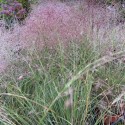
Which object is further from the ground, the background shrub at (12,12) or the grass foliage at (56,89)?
the grass foliage at (56,89)

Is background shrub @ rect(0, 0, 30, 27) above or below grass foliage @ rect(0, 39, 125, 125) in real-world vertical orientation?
below

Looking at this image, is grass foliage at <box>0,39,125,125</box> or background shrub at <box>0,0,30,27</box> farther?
background shrub at <box>0,0,30,27</box>

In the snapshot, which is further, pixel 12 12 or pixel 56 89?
pixel 12 12

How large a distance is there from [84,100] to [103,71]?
0.56m

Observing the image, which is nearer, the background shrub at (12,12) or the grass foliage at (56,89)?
the grass foliage at (56,89)

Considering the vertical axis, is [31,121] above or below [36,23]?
below

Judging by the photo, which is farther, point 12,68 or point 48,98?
point 12,68

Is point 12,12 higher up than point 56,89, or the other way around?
point 56,89

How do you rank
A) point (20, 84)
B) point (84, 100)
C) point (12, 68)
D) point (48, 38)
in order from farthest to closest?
point (48, 38) < point (12, 68) < point (20, 84) < point (84, 100)

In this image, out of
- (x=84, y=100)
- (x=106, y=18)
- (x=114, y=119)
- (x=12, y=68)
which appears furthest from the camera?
(x=106, y=18)

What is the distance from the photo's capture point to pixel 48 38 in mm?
2975

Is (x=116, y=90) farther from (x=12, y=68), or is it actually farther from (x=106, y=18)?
(x=106, y=18)

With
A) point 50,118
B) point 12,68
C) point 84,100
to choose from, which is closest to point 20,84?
point 12,68

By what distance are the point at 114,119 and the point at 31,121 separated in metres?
0.56
